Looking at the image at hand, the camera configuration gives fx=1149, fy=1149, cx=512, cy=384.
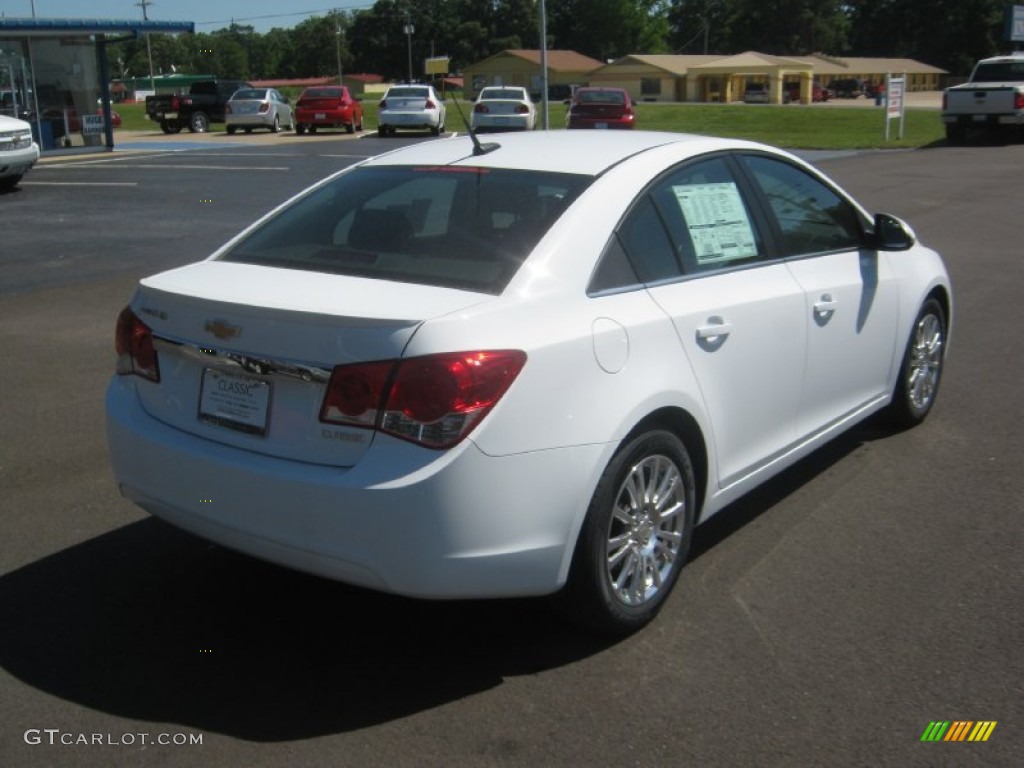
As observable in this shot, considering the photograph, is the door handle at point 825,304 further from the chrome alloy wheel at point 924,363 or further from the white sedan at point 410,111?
the white sedan at point 410,111

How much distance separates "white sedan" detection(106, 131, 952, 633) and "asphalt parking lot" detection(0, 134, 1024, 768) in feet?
1.11

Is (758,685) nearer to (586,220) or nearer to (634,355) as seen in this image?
(634,355)

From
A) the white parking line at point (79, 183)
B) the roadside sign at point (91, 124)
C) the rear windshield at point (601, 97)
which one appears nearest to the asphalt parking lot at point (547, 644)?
the white parking line at point (79, 183)

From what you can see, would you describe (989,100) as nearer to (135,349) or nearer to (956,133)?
(956,133)

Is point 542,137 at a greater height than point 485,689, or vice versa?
point 542,137

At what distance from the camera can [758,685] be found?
139 inches

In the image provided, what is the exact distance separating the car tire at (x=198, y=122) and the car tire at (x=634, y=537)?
39881 mm

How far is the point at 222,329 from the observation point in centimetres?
357

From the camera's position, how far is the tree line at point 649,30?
114188 millimetres

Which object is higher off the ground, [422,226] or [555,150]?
[555,150]

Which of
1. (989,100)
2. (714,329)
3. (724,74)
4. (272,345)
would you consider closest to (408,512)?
(272,345)

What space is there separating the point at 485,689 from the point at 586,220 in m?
1.56

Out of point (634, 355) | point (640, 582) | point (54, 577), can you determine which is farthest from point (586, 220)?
point (54, 577)

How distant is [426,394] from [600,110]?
2939cm
